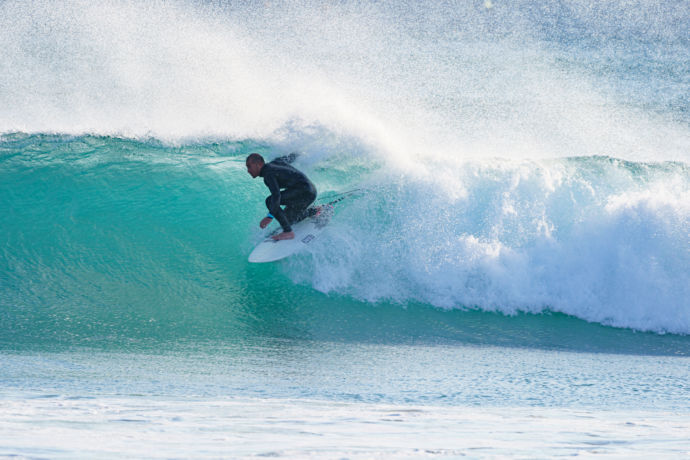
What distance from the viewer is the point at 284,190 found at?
6.43 m

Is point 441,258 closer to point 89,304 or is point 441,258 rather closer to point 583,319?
point 583,319

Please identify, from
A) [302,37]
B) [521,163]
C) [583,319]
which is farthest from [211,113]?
[302,37]

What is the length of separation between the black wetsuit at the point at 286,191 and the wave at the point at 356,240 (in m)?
0.62

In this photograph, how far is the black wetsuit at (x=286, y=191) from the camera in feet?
19.9

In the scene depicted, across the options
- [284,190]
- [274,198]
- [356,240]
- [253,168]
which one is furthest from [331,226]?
[253,168]

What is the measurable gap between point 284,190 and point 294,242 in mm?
578

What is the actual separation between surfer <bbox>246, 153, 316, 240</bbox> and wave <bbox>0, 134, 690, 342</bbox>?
1.90ft

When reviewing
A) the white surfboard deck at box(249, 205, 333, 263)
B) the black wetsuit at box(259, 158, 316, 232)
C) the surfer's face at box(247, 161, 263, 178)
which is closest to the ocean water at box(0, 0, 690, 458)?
the white surfboard deck at box(249, 205, 333, 263)

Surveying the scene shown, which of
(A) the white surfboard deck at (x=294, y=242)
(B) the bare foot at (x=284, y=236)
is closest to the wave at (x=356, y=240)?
(A) the white surfboard deck at (x=294, y=242)

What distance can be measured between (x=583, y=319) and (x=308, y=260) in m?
3.11

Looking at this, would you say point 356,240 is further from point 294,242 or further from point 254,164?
point 254,164

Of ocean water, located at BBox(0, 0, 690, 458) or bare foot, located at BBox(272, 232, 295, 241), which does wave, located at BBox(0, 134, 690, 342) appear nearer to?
ocean water, located at BBox(0, 0, 690, 458)

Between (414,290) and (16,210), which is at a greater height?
(16,210)

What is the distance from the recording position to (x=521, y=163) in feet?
26.7
